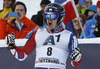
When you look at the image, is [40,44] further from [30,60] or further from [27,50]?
[30,60]

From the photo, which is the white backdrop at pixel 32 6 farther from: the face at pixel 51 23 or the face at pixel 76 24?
the face at pixel 51 23

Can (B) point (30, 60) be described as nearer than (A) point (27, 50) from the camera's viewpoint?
No

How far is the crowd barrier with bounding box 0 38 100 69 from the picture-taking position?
598cm

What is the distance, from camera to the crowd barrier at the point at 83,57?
19.6 feet

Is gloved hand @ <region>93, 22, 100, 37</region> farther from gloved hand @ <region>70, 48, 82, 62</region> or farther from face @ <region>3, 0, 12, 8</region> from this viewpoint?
face @ <region>3, 0, 12, 8</region>

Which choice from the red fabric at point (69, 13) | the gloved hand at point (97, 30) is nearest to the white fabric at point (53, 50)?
the gloved hand at point (97, 30)

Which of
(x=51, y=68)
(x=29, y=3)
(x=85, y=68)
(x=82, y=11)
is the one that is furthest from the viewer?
(x=29, y=3)

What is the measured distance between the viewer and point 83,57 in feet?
Answer: 19.9

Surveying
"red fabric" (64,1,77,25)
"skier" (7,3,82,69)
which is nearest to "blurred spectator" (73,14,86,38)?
"red fabric" (64,1,77,25)

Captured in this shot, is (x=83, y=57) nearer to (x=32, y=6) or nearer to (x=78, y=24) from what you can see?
(x=78, y=24)

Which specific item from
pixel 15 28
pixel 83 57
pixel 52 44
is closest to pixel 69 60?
pixel 83 57

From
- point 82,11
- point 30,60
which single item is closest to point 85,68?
point 30,60

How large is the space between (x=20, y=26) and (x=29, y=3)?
4.64 m

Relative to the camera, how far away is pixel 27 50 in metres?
5.46
